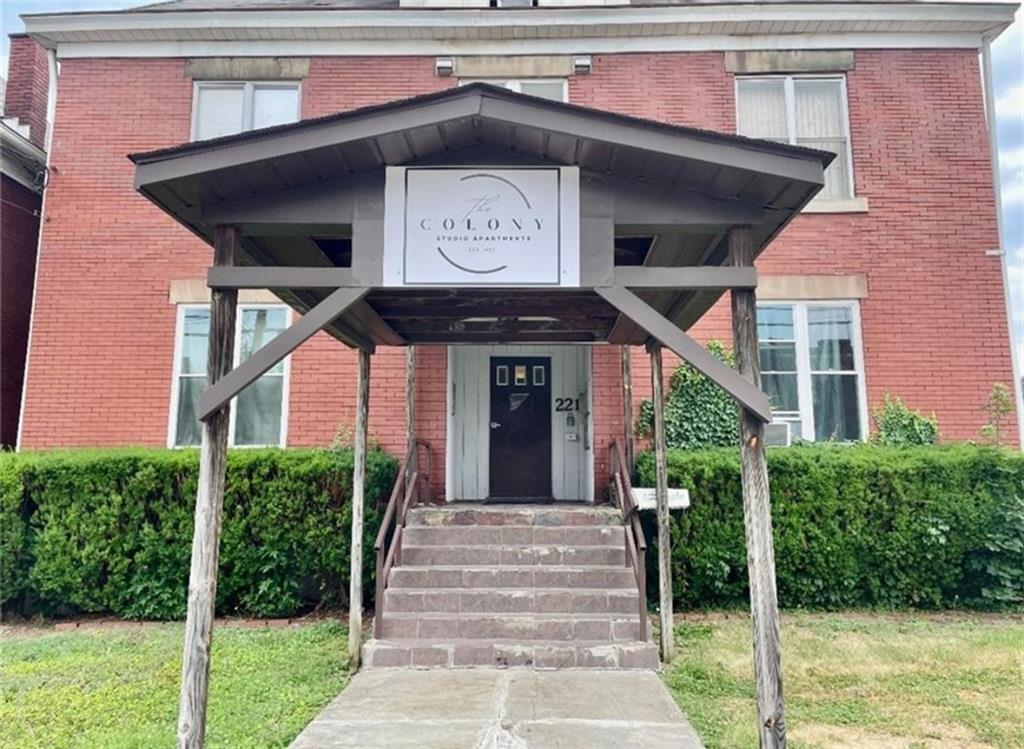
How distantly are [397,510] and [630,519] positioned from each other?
2.40 m

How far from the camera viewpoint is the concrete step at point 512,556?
6418mm

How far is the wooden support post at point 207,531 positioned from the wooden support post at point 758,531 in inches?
114

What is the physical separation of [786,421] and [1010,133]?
5.13 meters

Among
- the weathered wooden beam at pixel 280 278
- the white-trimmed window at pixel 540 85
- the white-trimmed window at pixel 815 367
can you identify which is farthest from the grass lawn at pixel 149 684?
the white-trimmed window at pixel 540 85

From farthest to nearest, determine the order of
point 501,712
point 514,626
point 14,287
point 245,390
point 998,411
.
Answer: point 14,287
point 245,390
point 998,411
point 514,626
point 501,712

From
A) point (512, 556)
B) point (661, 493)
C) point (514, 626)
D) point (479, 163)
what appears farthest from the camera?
point (512, 556)

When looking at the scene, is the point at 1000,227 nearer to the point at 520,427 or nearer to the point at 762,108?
the point at 762,108

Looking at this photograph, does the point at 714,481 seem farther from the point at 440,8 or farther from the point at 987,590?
the point at 440,8

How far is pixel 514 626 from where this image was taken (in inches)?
226

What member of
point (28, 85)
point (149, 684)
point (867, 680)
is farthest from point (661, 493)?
point (28, 85)

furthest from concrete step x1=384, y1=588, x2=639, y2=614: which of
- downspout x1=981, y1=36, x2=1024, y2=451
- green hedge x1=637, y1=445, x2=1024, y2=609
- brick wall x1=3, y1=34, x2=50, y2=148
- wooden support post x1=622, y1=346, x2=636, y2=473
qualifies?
brick wall x1=3, y1=34, x2=50, y2=148

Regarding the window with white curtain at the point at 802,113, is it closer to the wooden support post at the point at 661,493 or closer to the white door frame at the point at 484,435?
the white door frame at the point at 484,435

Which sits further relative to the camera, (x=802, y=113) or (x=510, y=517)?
(x=802, y=113)

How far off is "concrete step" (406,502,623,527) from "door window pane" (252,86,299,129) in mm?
5651
